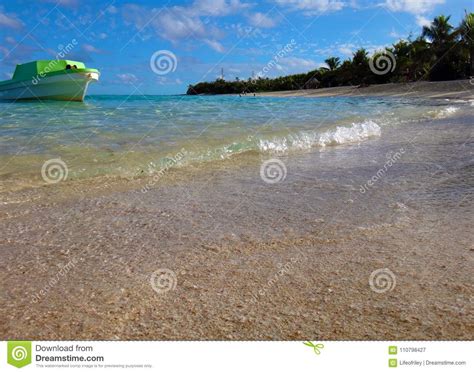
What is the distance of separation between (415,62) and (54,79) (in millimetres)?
46980

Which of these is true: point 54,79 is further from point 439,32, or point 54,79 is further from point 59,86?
point 439,32

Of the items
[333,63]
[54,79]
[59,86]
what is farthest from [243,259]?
[333,63]

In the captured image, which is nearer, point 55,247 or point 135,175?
point 55,247

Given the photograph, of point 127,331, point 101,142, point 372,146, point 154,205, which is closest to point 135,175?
point 154,205

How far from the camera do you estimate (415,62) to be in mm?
54750

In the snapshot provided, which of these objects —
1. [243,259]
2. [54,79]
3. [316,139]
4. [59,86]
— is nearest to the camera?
[243,259]

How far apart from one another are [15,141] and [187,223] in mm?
6387

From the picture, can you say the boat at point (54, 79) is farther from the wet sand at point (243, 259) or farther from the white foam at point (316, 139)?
the wet sand at point (243, 259)

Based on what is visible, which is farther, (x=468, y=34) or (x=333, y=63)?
Result: (x=333, y=63)

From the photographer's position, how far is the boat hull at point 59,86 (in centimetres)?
2984

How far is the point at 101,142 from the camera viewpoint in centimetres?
805

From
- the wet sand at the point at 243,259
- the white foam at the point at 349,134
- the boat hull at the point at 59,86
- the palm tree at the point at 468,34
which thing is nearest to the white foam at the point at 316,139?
the white foam at the point at 349,134

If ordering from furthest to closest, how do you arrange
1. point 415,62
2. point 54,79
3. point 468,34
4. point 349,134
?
point 415,62
point 468,34
point 54,79
point 349,134
